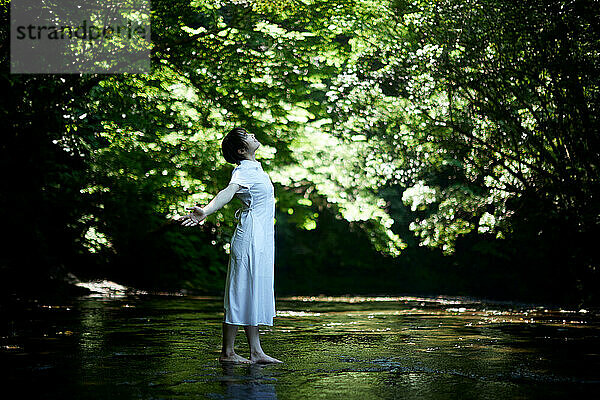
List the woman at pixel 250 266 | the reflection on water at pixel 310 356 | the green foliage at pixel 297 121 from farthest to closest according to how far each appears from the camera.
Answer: the green foliage at pixel 297 121 → the woman at pixel 250 266 → the reflection on water at pixel 310 356

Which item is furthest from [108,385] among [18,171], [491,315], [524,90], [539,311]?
[524,90]

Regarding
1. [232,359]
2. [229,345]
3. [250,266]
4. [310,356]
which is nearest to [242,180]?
[250,266]

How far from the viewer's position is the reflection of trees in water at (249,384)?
5.21 metres

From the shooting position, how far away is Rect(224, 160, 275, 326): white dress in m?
6.95

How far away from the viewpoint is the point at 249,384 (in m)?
5.71

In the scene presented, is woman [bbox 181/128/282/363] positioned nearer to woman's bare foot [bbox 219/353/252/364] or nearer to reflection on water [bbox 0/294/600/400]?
woman's bare foot [bbox 219/353/252/364]

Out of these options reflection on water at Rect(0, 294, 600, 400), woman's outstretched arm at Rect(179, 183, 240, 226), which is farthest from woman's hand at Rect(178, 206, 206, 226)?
reflection on water at Rect(0, 294, 600, 400)

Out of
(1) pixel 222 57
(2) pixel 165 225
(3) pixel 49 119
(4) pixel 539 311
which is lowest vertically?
(4) pixel 539 311

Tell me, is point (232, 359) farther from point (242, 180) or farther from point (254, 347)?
point (242, 180)

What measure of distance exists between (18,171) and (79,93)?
84.6 inches

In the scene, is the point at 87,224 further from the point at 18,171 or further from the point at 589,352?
the point at 589,352

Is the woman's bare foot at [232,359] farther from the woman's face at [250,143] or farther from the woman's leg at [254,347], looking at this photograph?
the woman's face at [250,143]

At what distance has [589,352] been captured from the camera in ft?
26.2

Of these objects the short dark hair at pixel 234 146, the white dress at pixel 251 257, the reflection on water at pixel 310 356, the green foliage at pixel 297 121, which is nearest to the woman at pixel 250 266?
the white dress at pixel 251 257
